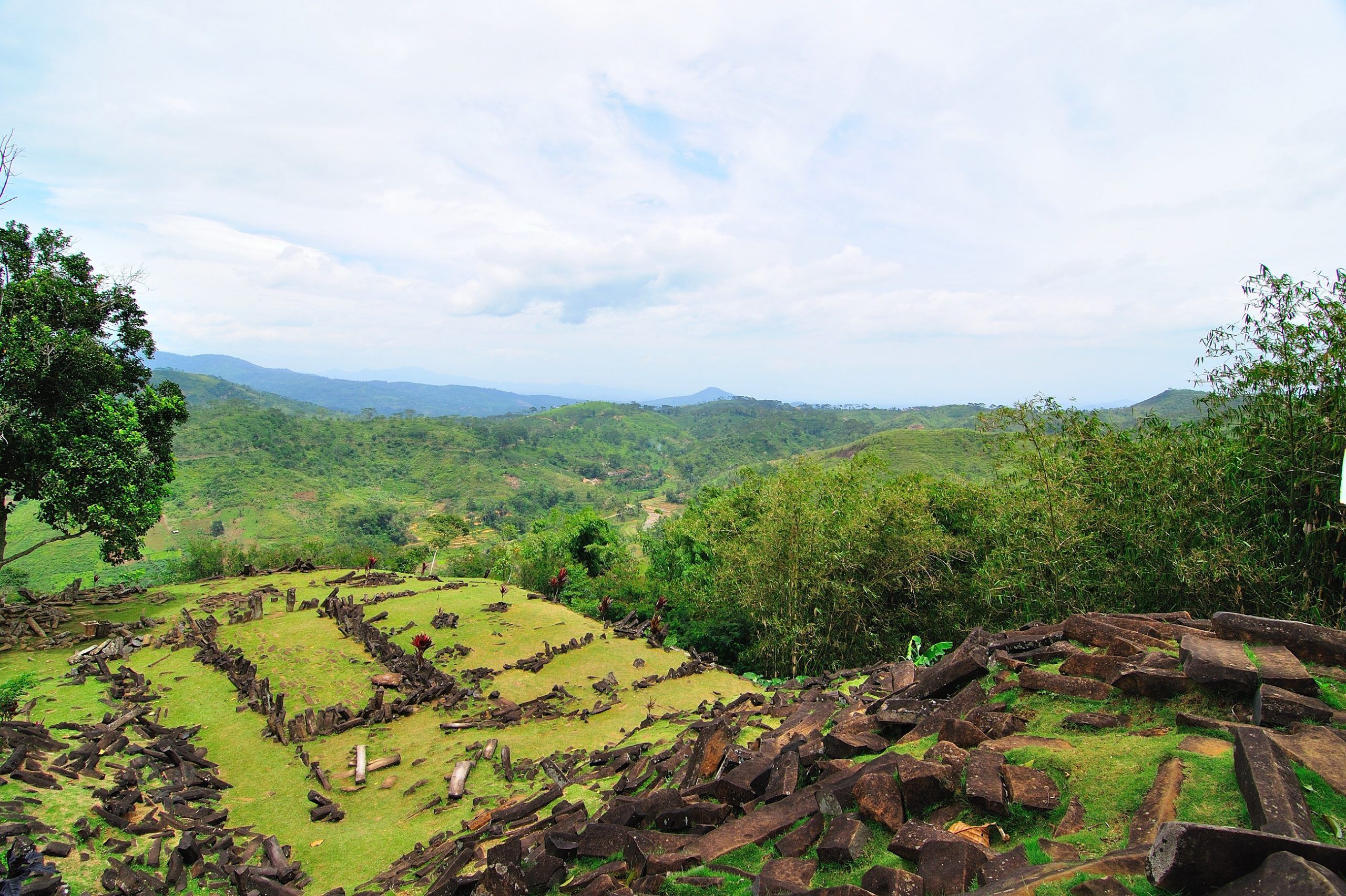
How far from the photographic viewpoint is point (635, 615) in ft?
68.1

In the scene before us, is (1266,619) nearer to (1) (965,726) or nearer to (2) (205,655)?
(1) (965,726)

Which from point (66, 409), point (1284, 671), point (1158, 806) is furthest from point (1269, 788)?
point (66, 409)

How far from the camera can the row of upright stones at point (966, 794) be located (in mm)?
3068

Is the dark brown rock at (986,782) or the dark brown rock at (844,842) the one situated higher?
the dark brown rock at (986,782)

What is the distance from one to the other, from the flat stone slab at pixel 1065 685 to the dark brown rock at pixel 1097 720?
332 mm

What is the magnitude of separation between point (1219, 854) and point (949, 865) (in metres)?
1.35

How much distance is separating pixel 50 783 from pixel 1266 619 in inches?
567

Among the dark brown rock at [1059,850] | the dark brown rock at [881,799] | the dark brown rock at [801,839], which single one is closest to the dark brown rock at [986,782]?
the dark brown rock at [1059,850]

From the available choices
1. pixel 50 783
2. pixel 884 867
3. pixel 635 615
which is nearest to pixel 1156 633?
pixel 884 867

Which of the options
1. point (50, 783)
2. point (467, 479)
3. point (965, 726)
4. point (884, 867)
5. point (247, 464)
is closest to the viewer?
point (884, 867)

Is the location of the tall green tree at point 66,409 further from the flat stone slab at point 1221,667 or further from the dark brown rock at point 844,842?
the flat stone slab at point 1221,667

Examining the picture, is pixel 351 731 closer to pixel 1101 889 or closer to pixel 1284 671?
pixel 1101 889

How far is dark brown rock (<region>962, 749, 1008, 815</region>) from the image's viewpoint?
4004 mm

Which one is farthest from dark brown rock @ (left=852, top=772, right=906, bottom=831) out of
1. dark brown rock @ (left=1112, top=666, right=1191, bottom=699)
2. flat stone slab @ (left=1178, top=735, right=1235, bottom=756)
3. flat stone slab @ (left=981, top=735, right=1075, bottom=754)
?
dark brown rock @ (left=1112, top=666, right=1191, bottom=699)
